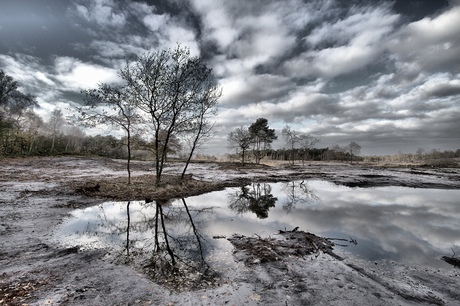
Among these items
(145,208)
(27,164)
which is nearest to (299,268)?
(145,208)

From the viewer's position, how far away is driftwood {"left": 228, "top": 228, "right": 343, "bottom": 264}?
6.85 meters

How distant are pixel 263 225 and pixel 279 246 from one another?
2997 millimetres

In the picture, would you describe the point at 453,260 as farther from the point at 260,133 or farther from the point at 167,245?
the point at 260,133

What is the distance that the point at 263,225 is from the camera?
10594 millimetres

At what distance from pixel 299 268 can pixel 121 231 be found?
22.8 feet

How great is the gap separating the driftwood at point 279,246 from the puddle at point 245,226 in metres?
0.47

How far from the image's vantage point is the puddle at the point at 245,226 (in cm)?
709

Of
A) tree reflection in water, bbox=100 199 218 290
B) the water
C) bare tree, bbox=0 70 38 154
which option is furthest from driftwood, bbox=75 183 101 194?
bare tree, bbox=0 70 38 154

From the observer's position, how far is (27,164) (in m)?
35.7

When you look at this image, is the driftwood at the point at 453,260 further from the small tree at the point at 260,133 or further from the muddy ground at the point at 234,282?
the small tree at the point at 260,133

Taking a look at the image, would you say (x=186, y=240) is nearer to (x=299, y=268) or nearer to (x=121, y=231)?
(x=121, y=231)

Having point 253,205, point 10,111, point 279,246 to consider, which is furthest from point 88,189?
point 10,111

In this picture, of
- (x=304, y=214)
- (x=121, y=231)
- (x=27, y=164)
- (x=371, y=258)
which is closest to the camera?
(x=371, y=258)

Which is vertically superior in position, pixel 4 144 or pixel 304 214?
pixel 4 144
